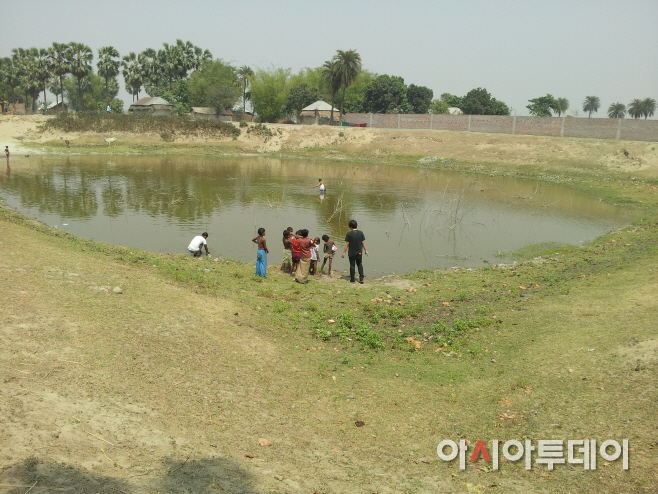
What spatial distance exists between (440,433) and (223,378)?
3.28 meters

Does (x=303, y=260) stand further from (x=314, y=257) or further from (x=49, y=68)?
(x=49, y=68)

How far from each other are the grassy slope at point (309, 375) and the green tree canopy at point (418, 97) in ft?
354

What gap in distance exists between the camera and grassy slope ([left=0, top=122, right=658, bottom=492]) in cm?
555

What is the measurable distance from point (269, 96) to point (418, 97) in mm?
41372

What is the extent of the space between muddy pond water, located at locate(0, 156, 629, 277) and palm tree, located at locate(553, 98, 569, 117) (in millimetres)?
91906

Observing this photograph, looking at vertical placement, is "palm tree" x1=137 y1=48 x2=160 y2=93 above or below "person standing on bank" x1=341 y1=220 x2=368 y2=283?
above

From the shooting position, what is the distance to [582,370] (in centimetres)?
790

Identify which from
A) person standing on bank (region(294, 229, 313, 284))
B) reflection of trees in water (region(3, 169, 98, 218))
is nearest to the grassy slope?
person standing on bank (region(294, 229, 313, 284))

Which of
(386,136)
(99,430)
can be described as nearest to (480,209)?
(99,430)

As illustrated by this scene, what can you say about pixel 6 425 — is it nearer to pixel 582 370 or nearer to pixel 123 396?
pixel 123 396

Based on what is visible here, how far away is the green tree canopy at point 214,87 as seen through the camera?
3155 inches

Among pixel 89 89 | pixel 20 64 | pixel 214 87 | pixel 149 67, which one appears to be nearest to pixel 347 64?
pixel 214 87

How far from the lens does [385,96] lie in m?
96.8

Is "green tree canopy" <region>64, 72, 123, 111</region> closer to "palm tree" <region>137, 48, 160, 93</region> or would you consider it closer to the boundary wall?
"palm tree" <region>137, 48, 160, 93</region>
